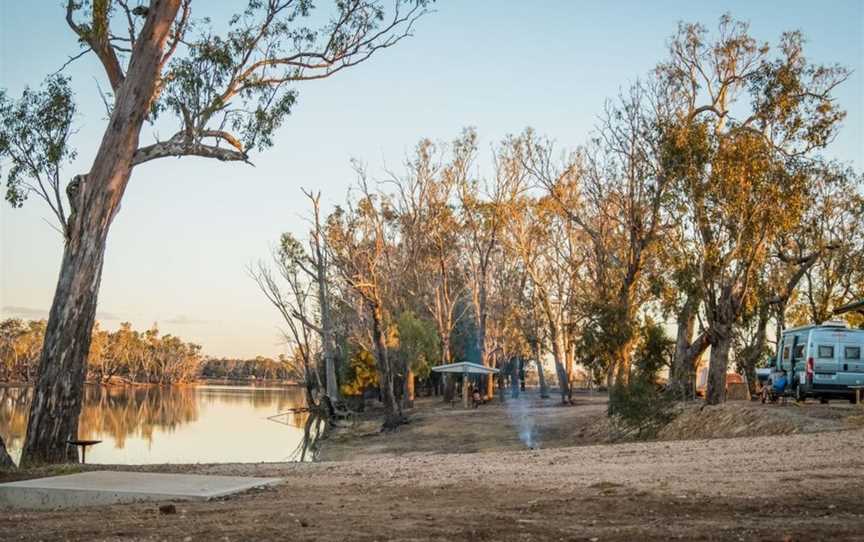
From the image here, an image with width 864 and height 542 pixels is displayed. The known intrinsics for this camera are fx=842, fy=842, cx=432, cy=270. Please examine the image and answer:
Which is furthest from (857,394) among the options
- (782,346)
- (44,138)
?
(44,138)

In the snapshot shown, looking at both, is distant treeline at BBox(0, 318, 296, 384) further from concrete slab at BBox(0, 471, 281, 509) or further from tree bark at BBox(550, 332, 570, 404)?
→ concrete slab at BBox(0, 471, 281, 509)

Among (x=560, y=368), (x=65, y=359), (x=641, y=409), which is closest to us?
(x=65, y=359)

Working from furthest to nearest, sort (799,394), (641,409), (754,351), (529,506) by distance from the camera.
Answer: (754,351) < (799,394) < (641,409) < (529,506)

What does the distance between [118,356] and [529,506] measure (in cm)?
14523

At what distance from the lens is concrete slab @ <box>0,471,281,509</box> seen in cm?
850

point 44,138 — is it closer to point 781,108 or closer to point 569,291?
point 781,108

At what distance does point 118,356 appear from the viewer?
14175 cm

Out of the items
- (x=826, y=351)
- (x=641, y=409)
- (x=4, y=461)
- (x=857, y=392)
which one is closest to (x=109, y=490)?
(x=4, y=461)

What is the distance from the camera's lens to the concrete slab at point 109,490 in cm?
850

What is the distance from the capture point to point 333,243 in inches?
1703

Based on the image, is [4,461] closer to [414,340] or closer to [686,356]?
[686,356]

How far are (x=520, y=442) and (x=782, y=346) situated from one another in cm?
863

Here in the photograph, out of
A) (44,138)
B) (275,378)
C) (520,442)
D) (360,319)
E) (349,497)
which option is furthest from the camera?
(275,378)

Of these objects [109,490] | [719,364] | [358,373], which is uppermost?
[719,364]
